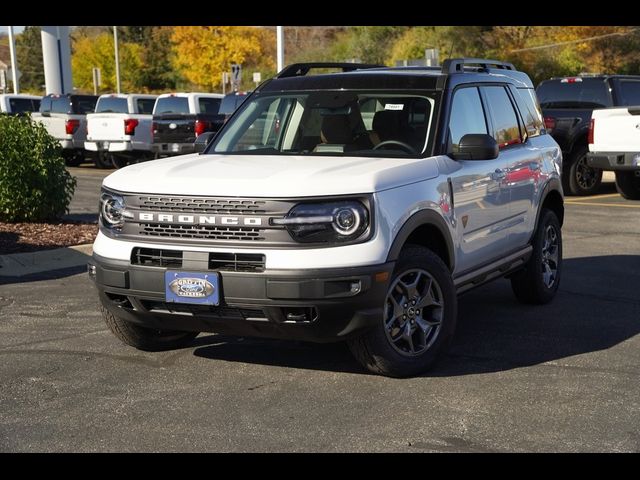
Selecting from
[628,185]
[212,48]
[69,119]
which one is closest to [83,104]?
[69,119]

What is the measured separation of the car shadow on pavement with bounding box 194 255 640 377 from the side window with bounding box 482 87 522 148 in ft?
4.59

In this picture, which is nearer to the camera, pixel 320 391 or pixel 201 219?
pixel 201 219

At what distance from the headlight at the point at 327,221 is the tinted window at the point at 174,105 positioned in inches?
747

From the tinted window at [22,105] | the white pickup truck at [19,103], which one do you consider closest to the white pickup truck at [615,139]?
the white pickup truck at [19,103]

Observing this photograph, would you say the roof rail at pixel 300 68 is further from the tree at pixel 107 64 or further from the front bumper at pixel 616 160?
the tree at pixel 107 64

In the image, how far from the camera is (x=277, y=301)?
5.24 m

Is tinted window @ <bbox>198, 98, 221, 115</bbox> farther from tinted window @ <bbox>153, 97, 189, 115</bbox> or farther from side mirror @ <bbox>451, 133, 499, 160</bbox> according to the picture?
side mirror @ <bbox>451, 133, 499, 160</bbox>

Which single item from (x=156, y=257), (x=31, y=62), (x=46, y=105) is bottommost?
(x=31, y=62)

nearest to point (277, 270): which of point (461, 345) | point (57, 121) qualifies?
point (461, 345)

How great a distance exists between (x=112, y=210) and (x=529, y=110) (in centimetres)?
385

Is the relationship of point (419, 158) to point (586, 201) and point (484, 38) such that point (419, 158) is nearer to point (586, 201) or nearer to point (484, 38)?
point (586, 201)

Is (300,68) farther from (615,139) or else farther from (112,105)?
(112,105)
